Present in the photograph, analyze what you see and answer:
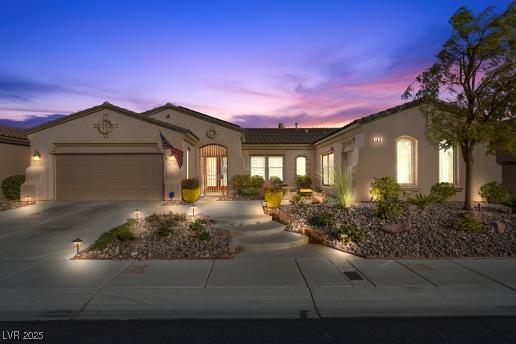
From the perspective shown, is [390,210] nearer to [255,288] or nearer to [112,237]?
[255,288]

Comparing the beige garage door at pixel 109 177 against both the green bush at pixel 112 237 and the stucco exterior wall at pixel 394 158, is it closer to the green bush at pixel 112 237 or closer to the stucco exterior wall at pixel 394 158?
the green bush at pixel 112 237

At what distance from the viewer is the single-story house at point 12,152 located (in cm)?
1735

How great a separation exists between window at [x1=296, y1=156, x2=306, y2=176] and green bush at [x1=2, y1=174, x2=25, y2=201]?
51.2 feet

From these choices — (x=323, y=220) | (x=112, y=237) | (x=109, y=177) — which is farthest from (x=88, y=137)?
(x=323, y=220)

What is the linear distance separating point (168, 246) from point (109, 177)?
9.58 meters

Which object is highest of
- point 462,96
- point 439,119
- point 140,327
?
point 462,96

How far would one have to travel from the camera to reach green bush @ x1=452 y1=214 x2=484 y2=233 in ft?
30.4

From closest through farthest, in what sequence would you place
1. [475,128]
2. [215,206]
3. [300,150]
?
[475,128]
[215,206]
[300,150]

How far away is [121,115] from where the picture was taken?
16.3m

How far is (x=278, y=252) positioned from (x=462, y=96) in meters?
7.47

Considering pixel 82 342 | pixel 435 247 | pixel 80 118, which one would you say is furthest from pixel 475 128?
pixel 80 118

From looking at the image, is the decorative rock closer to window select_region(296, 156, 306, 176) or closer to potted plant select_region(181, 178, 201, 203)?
potted plant select_region(181, 178, 201, 203)

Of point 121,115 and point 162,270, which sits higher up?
point 121,115

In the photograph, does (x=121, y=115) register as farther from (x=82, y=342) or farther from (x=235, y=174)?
(x=82, y=342)
